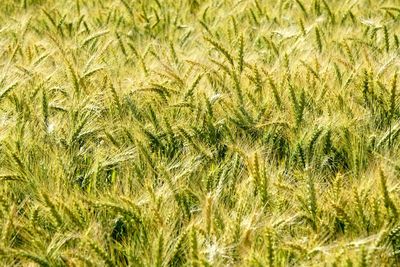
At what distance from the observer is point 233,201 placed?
1.70 metres

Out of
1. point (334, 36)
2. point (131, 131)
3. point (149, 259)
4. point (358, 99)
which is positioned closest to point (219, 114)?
point (131, 131)

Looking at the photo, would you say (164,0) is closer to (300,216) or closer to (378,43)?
(378,43)

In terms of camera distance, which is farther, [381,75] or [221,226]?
[381,75]

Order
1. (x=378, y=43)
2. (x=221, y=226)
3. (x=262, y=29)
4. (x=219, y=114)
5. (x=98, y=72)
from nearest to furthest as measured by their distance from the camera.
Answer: (x=221, y=226), (x=219, y=114), (x=98, y=72), (x=378, y=43), (x=262, y=29)

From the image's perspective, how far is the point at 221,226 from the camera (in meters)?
1.54

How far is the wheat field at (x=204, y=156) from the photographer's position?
143cm

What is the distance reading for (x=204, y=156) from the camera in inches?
77.2

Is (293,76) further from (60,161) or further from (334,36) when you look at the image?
(60,161)

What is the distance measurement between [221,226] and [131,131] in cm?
64

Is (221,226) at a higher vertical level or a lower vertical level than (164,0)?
lower

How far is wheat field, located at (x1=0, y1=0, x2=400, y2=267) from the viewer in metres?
1.43

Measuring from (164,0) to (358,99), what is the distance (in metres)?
2.29

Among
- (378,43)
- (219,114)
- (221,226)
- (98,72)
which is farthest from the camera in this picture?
(378,43)

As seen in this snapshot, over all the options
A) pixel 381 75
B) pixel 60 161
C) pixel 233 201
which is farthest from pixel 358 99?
pixel 60 161
